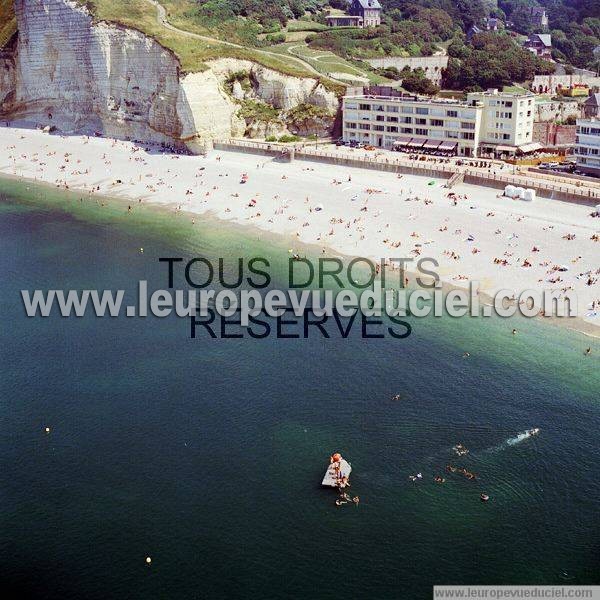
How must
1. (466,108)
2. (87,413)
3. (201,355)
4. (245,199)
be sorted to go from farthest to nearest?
1. (466,108)
2. (245,199)
3. (201,355)
4. (87,413)

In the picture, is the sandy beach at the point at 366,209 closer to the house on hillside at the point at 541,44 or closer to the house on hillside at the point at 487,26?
the house on hillside at the point at 541,44

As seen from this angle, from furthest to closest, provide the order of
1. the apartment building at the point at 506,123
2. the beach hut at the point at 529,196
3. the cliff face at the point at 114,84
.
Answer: the cliff face at the point at 114,84, the apartment building at the point at 506,123, the beach hut at the point at 529,196

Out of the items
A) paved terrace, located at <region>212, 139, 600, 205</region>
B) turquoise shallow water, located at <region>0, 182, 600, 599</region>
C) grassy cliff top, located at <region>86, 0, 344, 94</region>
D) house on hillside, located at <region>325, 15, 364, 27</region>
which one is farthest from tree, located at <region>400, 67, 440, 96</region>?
turquoise shallow water, located at <region>0, 182, 600, 599</region>

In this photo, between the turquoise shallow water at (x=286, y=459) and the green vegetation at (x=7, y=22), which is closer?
the turquoise shallow water at (x=286, y=459)

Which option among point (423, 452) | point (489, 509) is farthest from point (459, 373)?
point (489, 509)

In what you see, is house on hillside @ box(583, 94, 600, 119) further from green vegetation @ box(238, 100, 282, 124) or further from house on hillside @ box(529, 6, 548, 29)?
house on hillside @ box(529, 6, 548, 29)

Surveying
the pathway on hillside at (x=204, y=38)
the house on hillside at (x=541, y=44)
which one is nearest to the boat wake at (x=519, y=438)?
the pathway on hillside at (x=204, y=38)

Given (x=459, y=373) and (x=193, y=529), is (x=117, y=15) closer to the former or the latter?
(x=459, y=373)
